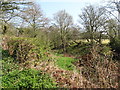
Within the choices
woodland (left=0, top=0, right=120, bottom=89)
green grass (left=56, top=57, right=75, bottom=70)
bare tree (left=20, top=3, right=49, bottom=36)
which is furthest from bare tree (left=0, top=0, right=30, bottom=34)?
green grass (left=56, top=57, right=75, bottom=70)

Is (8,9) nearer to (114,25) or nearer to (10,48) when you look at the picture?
(10,48)

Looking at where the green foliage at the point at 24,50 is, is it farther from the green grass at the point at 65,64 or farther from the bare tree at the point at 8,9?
the bare tree at the point at 8,9

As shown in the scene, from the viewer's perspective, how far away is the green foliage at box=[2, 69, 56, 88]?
4.55m

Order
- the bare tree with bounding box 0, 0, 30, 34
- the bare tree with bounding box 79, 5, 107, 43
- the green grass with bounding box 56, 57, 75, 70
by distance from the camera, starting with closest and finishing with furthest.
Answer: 1. the green grass with bounding box 56, 57, 75, 70
2. the bare tree with bounding box 0, 0, 30, 34
3. the bare tree with bounding box 79, 5, 107, 43

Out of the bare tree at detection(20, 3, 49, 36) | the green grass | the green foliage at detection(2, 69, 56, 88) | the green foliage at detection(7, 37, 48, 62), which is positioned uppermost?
the bare tree at detection(20, 3, 49, 36)

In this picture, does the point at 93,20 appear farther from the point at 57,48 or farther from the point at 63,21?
the point at 57,48

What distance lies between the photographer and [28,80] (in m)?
4.80

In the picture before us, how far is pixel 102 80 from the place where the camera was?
372 cm

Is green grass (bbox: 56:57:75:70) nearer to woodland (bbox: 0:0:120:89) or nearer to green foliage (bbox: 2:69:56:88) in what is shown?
woodland (bbox: 0:0:120:89)

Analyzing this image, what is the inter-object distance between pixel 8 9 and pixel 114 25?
14.2 metres

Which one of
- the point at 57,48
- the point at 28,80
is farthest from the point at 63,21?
the point at 28,80

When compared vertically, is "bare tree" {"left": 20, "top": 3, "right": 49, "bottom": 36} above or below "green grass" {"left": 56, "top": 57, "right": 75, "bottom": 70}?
above

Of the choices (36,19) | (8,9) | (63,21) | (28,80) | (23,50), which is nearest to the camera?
(28,80)

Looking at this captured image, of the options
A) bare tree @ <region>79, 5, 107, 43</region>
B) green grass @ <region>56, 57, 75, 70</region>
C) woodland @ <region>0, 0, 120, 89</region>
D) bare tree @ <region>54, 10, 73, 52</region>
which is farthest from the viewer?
bare tree @ <region>54, 10, 73, 52</region>
